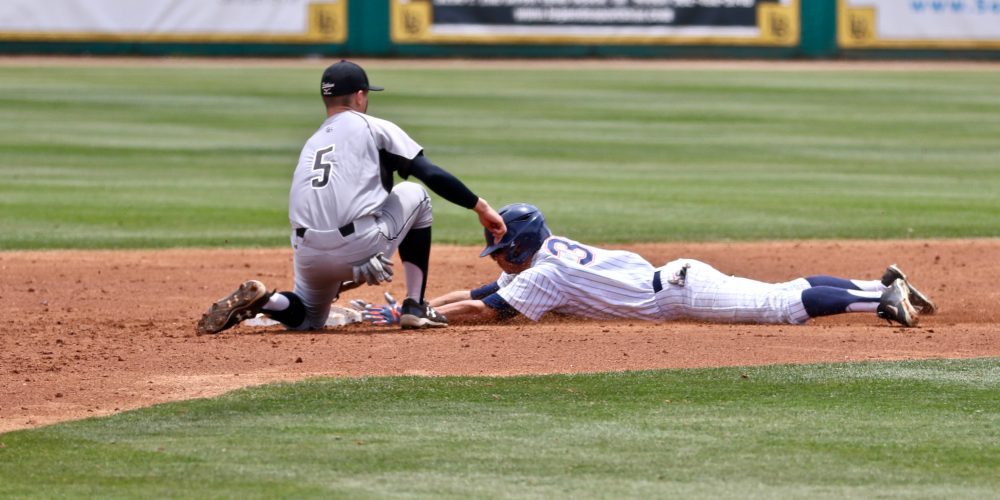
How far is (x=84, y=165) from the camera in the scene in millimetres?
15883

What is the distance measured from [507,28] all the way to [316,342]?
2211cm

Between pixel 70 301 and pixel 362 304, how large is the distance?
6.43 feet

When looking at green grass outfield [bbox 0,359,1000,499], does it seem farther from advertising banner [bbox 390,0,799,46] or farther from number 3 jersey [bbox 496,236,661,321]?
advertising banner [bbox 390,0,799,46]

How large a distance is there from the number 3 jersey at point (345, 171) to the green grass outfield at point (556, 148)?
14.5ft

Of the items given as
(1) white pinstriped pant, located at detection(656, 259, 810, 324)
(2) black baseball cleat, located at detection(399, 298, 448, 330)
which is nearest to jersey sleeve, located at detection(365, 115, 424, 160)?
(2) black baseball cleat, located at detection(399, 298, 448, 330)

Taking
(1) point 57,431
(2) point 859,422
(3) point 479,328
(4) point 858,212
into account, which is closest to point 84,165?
(4) point 858,212

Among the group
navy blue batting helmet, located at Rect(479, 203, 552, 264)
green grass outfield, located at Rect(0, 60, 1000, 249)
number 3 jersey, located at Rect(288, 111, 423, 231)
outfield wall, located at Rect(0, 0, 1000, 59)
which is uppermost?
outfield wall, located at Rect(0, 0, 1000, 59)

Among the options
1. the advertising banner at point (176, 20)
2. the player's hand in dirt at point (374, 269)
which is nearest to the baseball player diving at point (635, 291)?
the player's hand in dirt at point (374, 269)

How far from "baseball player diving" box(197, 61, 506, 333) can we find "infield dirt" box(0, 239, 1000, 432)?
0.23 metres

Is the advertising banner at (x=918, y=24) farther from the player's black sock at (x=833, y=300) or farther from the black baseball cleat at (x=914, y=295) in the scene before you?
the player's black sock at (x=833, y=300)

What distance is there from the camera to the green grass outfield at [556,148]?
12188 millimetres

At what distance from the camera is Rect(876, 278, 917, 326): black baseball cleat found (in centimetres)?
704

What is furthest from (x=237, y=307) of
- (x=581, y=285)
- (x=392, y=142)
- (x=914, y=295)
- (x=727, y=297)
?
(x=914, y=295)

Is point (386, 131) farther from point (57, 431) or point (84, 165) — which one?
point (84, 165)
